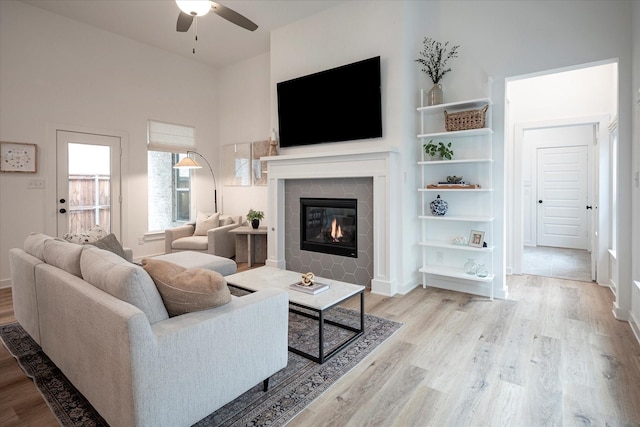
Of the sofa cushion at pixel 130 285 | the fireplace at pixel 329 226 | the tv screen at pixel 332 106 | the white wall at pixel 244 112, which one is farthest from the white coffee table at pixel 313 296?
the white wall at pixel 244 112

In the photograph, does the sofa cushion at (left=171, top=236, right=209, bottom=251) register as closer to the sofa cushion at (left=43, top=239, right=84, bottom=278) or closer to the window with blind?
the window with blind

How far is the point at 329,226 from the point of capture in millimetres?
4430

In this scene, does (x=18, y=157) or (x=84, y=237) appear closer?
(x=84, y=237)

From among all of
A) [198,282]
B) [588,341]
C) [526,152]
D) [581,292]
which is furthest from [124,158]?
[526,152]

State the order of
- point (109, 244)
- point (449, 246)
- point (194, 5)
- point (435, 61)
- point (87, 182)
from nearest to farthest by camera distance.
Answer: point (194, 5), point (109, 244), point (449, 246), point (435, 61), point (87, 182)

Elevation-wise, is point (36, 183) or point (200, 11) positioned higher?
point (200, 11)

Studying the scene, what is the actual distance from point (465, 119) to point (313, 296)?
2537mm

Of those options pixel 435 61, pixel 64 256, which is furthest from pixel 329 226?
pixel 64 256

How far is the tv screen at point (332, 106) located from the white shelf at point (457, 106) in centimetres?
56

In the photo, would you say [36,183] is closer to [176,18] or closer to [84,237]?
[84,237]

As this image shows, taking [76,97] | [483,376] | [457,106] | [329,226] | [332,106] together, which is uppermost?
[76,97]

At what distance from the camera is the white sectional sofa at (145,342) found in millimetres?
1395

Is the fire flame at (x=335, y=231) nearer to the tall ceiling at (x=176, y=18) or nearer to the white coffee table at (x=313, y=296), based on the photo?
the white coffee table at (x=313, y=296)

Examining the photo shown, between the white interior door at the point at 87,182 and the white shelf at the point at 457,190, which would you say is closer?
the white shelf at the point at 457,190
